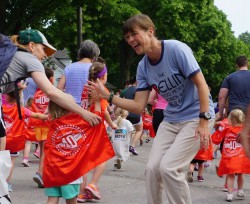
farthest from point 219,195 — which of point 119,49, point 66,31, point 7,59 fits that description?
point 119,49

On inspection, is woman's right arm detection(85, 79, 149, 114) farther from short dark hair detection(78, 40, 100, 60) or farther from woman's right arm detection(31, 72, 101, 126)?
short dark hair detection(78, 40, 100, 60)

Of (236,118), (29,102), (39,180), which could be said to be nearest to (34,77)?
(39,180)

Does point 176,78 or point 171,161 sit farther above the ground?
point 176,78

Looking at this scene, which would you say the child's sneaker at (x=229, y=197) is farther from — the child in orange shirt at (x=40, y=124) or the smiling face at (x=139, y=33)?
the smiling face at (x=139, y=33)

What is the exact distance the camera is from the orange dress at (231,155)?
331 inches

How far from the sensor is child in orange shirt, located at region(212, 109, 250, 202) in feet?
27.5

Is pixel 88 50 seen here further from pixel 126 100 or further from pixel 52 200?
pixel 52 200

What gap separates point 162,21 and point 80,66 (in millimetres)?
32155

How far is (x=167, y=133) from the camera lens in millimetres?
5805

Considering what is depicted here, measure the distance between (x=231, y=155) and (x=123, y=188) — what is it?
1.56 m

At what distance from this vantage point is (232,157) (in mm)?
8562

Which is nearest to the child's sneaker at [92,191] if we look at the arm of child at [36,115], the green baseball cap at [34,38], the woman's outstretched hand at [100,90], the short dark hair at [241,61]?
the arm of child at [36,115]

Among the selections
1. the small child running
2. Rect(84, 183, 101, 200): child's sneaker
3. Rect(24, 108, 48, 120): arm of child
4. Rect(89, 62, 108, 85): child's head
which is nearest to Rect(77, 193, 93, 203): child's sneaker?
Rect(84, 183, 101, 200): child's sneaker

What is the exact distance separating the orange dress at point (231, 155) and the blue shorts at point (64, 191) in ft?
9.85
